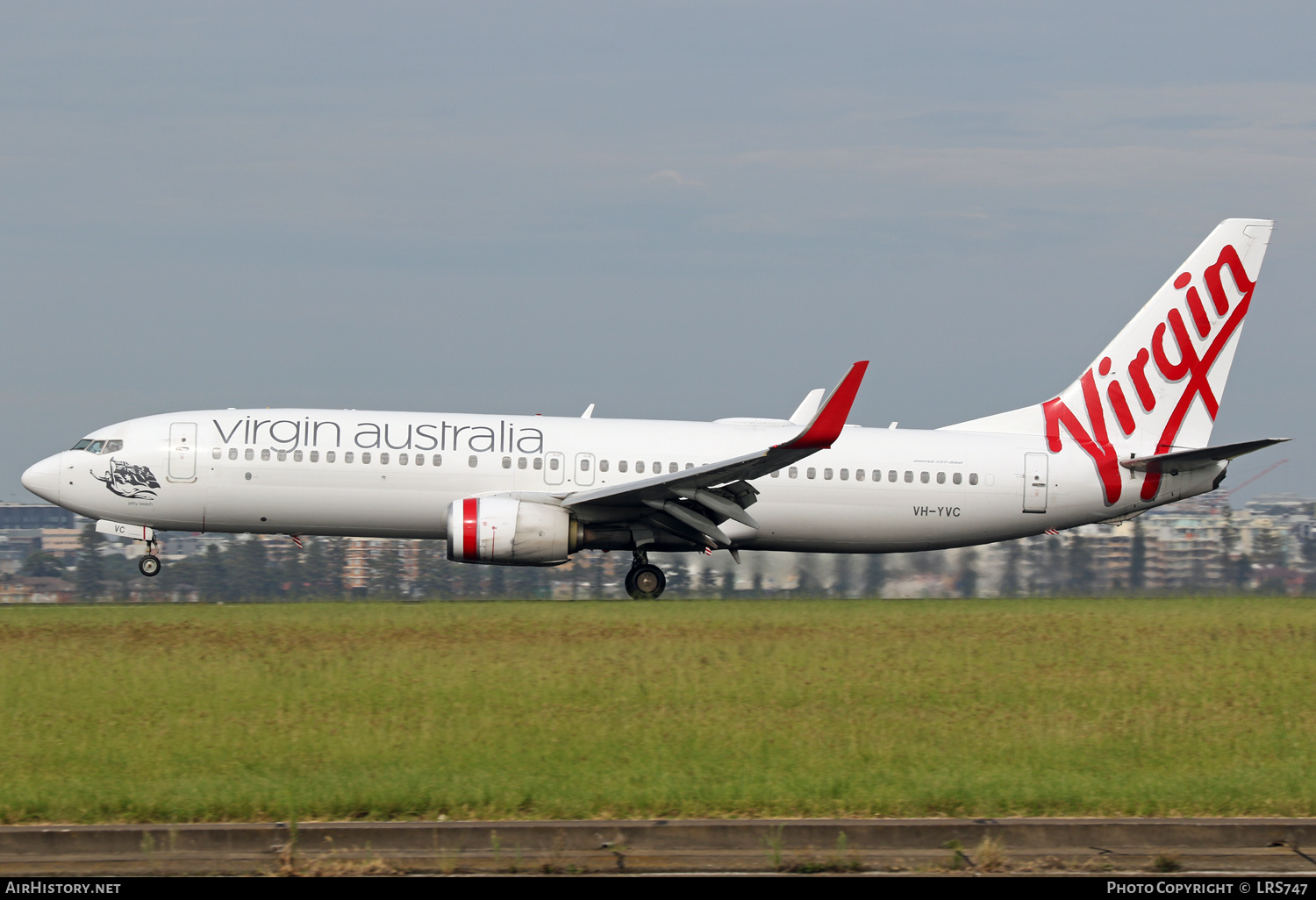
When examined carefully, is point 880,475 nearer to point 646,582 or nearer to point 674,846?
point 646,582

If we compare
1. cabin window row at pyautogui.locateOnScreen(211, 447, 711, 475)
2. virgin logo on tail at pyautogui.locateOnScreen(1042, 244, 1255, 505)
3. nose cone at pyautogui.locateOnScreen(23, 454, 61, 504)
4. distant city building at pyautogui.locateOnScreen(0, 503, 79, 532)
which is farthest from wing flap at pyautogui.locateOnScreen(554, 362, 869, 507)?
distant city building at pyautogui.locateOnScreen(0, 503, 79, 532)

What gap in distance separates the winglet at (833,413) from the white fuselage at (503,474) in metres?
3.29

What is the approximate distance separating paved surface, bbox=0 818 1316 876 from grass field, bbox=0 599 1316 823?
679mm

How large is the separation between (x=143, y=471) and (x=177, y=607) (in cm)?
522

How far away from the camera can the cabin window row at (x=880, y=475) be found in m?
28.7

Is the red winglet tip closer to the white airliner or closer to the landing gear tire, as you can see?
the white airliner

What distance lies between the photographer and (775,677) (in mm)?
15836

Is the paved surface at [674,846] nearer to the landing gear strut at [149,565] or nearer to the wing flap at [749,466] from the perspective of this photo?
the wing flap at [749,466]

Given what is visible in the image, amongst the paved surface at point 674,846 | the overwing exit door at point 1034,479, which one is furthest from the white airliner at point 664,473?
the paved surface at point 674,846

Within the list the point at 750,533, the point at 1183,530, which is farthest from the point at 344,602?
the point at 1183,530

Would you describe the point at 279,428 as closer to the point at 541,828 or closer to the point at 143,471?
the point at 143,471

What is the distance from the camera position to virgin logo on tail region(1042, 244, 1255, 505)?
30625 mm

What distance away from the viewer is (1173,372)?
101 ft

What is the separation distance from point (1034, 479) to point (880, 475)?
3.40 meters
